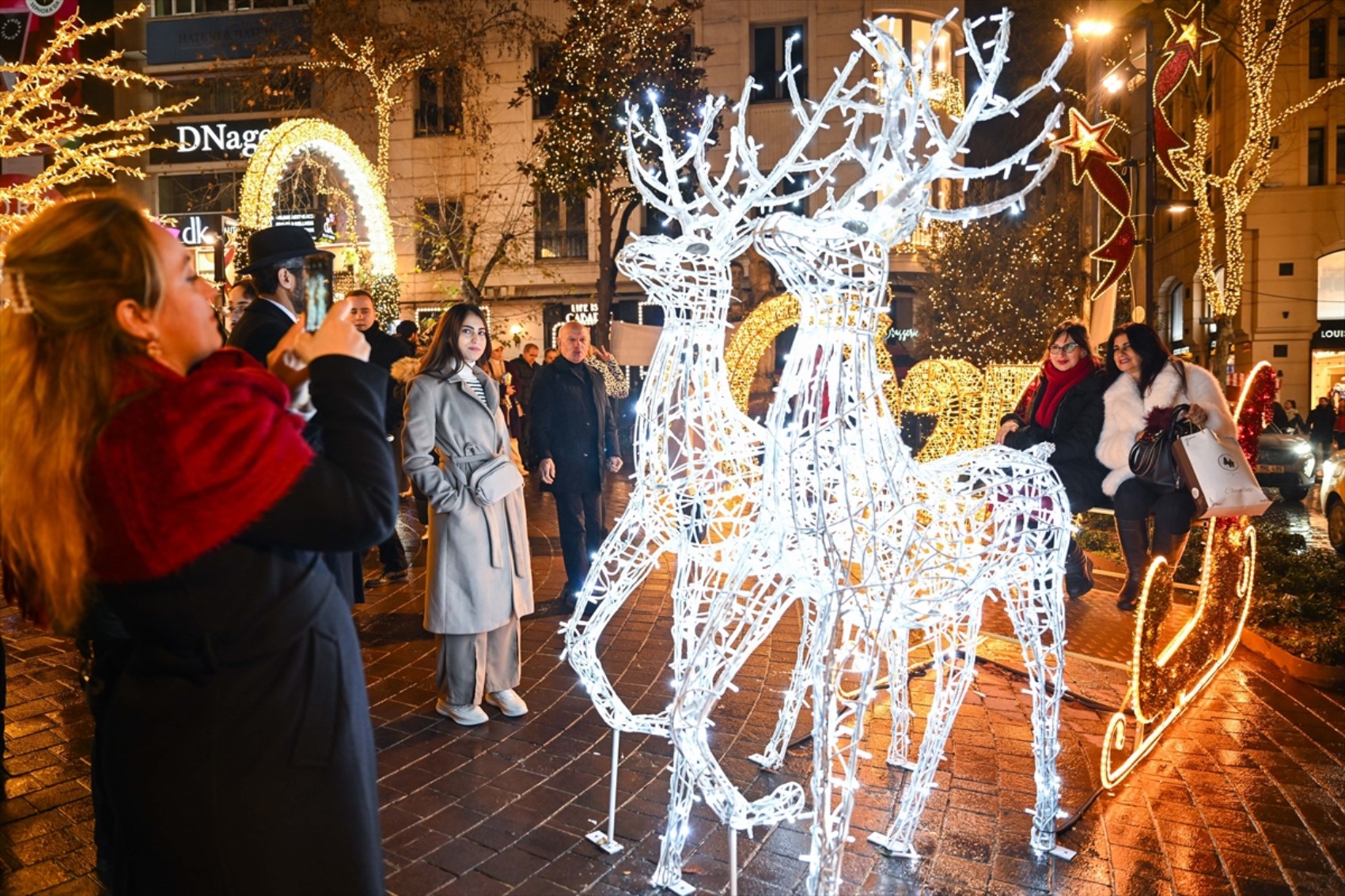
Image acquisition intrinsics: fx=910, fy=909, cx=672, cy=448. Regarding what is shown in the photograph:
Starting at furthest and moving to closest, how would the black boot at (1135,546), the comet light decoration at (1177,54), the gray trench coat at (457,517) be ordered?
1. the comet light decoration at (1177,54)
2. the black boot at (1135,546)
3. the gray trench coat at (457,517)

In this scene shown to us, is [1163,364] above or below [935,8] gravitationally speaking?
below

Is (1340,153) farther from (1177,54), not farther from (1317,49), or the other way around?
(1177,54)

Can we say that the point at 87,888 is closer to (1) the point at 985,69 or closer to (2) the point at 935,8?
(1) the point at 985,69

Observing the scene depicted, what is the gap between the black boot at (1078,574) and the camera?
6.33m

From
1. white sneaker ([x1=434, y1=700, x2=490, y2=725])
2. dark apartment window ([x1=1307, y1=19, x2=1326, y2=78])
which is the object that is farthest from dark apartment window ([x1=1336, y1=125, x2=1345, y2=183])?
white sneaker ([x1=434, y1=700, x2=490, y2=725])

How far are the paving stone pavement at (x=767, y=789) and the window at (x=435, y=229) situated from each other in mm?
17002

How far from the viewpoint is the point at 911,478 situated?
291 centimetres

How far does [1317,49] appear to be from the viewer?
2656 centimetres

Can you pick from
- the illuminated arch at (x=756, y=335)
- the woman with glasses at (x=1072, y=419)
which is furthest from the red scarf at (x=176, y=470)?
the illuminated arch at (x=756, y=335)

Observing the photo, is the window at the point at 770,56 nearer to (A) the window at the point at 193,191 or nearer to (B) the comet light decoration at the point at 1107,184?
(A) the window at the point at 193,191

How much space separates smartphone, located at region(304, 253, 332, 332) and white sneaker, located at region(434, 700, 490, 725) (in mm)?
3038

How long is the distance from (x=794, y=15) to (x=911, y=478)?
21836 millimetres

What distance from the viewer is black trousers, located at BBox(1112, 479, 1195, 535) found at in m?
5.40

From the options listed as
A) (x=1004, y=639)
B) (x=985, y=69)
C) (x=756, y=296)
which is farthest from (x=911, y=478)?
(x=756, y=296)
